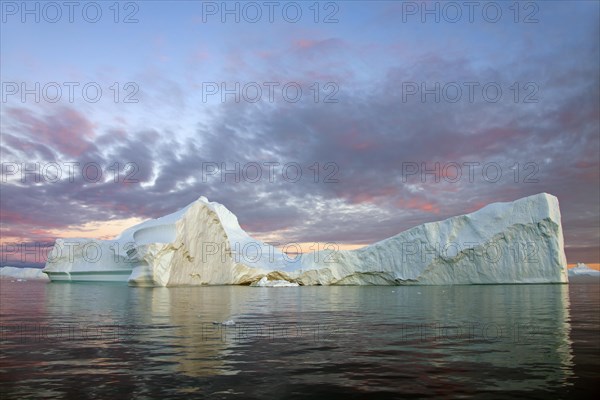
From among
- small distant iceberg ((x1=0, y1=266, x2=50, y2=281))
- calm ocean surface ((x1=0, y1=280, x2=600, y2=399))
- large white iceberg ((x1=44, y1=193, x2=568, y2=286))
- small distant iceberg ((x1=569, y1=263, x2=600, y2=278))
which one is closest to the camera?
calm ocean surface ((x1=0, y1=280, x2=600, y2=399))

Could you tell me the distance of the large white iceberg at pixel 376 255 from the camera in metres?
45.5

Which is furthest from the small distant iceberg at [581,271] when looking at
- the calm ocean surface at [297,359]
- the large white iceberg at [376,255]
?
the calm ocean surface at [297,359]

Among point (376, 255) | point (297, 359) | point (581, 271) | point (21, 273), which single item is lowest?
point (581, 271)

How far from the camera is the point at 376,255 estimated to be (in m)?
53.7

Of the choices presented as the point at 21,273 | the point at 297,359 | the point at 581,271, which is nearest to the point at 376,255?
the point at 297,359

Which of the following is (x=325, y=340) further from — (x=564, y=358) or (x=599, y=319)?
(x=599, y=319)

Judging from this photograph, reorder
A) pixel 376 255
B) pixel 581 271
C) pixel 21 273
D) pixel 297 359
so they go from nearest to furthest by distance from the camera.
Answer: pixel 297 359 → pixel 376 255 → pixel 21 273 → pixel 581 271

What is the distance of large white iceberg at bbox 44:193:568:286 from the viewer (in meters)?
45.5

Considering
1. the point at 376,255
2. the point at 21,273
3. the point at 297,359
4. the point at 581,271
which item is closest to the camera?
the point at 297,359

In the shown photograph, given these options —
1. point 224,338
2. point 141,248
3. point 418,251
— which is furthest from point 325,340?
point 418,251

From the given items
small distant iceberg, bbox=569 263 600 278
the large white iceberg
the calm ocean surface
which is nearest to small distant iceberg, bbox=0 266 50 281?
the large white iceberg

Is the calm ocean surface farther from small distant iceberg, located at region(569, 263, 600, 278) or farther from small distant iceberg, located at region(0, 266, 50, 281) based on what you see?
small distant iceberg, located at region(569, 263, 600, 278)

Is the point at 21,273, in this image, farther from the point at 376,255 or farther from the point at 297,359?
the point at 297,359

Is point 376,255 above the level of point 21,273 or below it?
above
